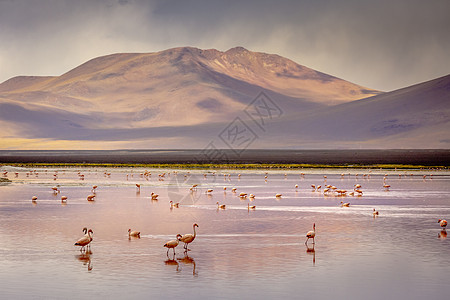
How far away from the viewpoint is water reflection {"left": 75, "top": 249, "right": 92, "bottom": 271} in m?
19.5

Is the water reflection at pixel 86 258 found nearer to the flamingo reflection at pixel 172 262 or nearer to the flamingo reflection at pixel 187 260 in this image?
the flamingo reflection at pixel 172 262

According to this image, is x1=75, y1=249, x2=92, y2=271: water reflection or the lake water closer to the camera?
the lake water

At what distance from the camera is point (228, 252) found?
21453mm

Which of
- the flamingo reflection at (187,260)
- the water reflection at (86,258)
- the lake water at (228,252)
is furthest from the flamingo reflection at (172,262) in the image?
the water reflection at (86,258)

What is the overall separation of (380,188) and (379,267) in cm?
3314

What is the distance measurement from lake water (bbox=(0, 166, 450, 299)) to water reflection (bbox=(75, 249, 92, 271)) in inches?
1.1

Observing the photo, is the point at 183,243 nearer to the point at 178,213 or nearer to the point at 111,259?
the point at 111,259

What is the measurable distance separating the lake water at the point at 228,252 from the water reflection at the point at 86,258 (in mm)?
29

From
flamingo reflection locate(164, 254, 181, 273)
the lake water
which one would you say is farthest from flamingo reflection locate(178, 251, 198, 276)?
flamingo reflection locate(164, 254, 181, 273)

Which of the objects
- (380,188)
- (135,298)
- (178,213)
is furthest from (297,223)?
(380,188)

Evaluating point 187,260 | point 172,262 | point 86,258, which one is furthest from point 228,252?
point 86,258

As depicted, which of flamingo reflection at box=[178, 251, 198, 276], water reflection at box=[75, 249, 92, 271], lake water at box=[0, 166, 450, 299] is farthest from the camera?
flamingo reflection at box=[178, 251, 198, 276]

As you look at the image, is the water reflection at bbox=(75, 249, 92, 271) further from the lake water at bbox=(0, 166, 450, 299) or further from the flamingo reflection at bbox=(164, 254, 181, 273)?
the flamingo reflection at bbox=(164, 254, 181, 273)

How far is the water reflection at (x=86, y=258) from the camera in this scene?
1953 centimetres
